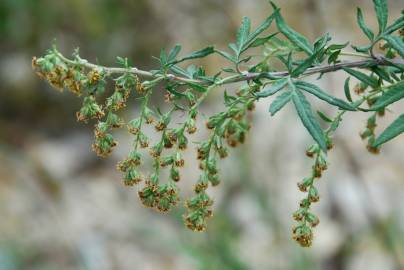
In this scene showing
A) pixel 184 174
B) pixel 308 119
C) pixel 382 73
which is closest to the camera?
pixel 308 119

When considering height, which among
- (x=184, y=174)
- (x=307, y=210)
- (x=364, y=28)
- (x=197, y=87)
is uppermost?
(x=184, y=174)

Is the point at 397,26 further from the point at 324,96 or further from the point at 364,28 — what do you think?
the point at 324,96

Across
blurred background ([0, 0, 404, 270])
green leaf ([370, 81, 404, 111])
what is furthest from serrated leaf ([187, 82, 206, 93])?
blurred background ([0, 0, 404, 270])

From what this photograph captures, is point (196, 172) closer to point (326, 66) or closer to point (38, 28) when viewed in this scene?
point (38, 28)

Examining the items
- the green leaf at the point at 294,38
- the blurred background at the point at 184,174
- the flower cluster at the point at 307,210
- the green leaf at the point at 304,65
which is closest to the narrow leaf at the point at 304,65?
the green leaf at the point at 304,65


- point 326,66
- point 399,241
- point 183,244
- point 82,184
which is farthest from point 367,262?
point 326,66

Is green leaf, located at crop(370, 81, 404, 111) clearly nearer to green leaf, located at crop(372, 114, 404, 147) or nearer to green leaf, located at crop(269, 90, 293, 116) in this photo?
green leaf, located at crop(372, 114, 404, 147)

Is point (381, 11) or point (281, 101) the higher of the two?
point (381, 11)

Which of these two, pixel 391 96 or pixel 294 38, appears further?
pixel 294 38

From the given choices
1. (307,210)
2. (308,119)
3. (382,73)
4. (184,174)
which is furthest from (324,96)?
(184,174)
